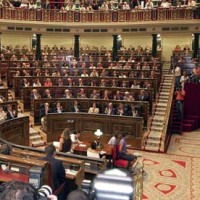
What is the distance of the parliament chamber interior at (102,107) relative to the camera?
522cm

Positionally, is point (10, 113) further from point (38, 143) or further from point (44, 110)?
point (44, 110)

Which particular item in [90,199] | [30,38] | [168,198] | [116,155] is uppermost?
[30,38]

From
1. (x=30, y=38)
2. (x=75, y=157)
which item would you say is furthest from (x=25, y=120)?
(x=30, y=38)

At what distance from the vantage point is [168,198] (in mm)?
6996

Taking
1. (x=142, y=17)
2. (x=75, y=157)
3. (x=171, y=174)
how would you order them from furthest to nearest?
1. (x=142, y=17)
2. (x=171, y=174)
3. (x=75, y=157)

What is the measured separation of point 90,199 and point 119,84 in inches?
454

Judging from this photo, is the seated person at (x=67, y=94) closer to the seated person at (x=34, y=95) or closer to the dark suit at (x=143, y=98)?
the seated person at (x=34, y=95)

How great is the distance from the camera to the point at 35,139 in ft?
34.8

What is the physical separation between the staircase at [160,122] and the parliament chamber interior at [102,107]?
3 centimetres

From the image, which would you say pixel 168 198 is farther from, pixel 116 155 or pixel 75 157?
pixel 75 157

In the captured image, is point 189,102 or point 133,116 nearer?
point 133,116

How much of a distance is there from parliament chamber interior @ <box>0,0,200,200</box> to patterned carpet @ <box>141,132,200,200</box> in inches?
1.0

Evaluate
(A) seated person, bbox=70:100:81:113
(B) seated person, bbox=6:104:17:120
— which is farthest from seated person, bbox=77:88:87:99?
(B) seated person, bbox=6:104:17:120

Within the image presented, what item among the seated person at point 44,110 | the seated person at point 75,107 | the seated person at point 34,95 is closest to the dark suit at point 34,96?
the seated person at point 34,95
